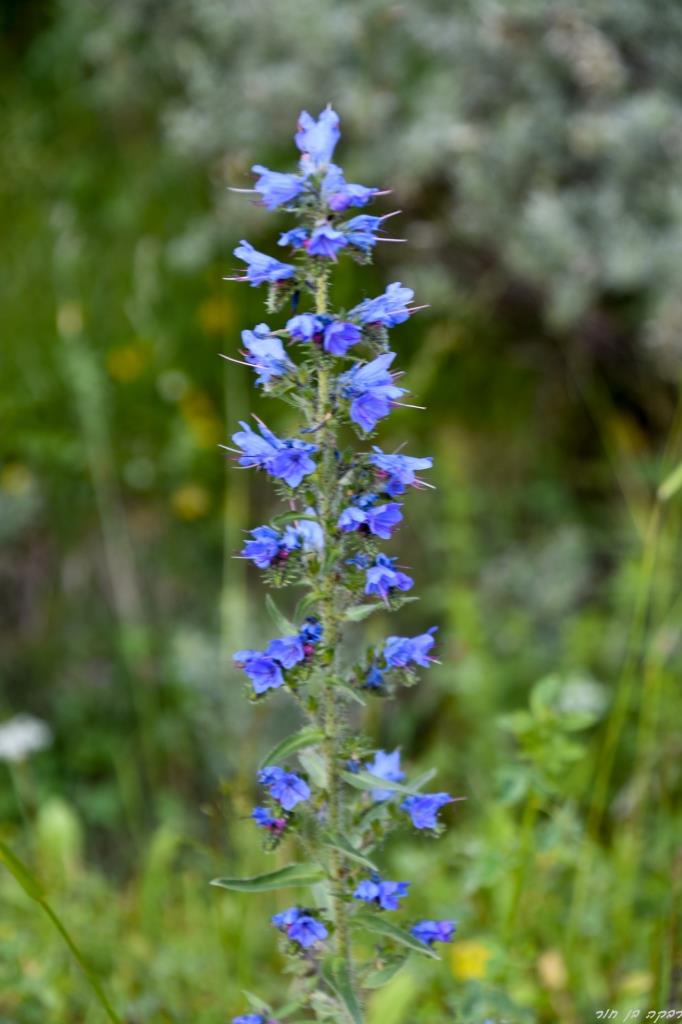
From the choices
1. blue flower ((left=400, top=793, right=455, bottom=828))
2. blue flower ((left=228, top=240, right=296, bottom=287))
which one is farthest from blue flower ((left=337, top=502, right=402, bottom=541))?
blue flower ((left=400, top=793, right=455, bottom=828))

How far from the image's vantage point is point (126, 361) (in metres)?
4.28

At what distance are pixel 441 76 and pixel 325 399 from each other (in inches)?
117

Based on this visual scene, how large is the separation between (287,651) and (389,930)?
398 millimetres

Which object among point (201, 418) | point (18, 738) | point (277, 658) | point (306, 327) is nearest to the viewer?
point (306, 327)

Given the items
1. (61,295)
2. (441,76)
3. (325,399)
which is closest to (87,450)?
(61,295)

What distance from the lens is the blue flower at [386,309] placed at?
1.52 m

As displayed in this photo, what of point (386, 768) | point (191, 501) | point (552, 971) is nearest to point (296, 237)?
point (386, 768)

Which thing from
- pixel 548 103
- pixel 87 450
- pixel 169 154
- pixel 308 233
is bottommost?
pixel 308 233

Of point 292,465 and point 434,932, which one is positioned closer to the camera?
point 292,465

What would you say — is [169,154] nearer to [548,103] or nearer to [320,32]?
[320,32]

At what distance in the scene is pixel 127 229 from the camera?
15.4 ft

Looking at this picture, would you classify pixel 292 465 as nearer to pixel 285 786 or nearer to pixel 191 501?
pixel 285 786

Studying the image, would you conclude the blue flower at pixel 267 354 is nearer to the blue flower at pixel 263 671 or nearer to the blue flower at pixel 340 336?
the blue flower at pixel 340 336

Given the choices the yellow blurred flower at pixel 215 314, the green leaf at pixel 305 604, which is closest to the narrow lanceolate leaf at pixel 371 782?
the green leaf at pixel 305 604
